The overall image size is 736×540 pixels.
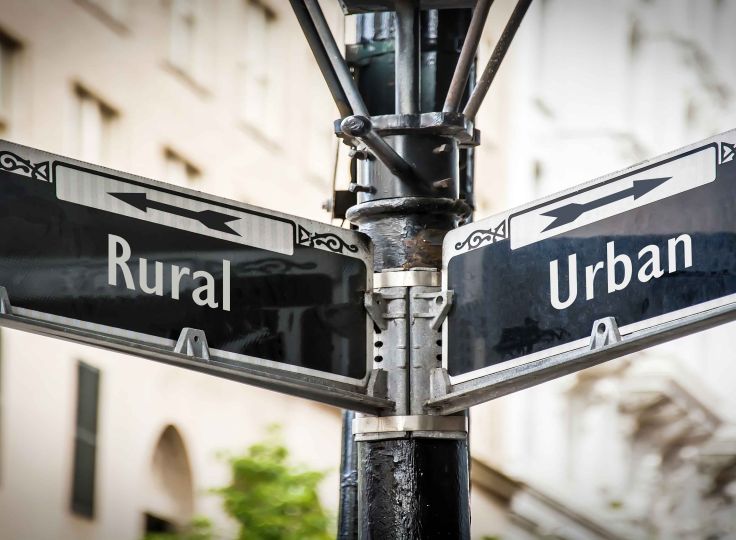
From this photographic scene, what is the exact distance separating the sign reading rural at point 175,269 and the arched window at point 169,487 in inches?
586

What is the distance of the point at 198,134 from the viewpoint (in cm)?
2008

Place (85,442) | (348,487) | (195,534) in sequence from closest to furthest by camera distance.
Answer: (348,487) → (85,442) → (195,534)

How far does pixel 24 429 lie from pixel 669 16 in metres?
13.2

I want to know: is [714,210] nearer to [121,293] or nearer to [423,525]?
[423,525]

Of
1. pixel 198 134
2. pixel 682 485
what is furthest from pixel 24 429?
pixel 682 485

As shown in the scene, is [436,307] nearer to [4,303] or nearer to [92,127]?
[4,303]

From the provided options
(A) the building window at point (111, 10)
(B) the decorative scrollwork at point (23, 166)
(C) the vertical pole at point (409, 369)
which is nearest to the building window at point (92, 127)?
(A) the building window at point (111, 10)

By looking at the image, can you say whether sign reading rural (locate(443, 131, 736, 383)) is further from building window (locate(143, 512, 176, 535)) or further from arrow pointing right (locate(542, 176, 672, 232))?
building window (locate(143, 512, 176, 535))

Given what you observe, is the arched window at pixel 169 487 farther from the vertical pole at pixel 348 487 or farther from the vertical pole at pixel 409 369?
the vertical pole at pixel 409 369

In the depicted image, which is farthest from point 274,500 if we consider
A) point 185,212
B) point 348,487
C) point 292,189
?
point 185,212

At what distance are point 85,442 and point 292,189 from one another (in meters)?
6.47

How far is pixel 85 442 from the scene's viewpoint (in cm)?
1684

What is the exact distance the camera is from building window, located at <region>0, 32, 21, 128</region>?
15781mm

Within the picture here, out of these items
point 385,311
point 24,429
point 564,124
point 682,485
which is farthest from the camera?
point 564,124
